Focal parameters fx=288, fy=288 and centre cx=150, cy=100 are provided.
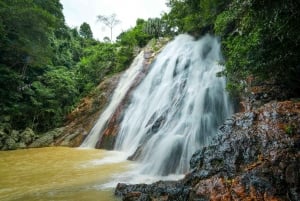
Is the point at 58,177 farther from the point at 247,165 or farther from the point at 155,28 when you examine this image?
the point at 155,28

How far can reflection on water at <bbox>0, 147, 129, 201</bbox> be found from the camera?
5.75 m

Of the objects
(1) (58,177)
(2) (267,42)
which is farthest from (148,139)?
(2) (267,42)

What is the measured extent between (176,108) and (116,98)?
A: 682 cm

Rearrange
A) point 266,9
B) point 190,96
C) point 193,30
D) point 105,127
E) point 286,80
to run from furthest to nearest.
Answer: point 193,30, point 105,127, point 190,96, point 286,80, point 266,9

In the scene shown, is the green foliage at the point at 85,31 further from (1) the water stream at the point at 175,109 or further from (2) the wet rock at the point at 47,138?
(2) the wet rock at the point at 47,138

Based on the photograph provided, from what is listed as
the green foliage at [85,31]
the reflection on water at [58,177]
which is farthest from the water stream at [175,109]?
the green foliage at [85,31]

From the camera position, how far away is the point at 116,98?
1772 cm

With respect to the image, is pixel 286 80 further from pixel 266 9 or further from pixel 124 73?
pixel 124 73

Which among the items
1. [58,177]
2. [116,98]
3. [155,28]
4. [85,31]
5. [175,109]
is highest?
→ [85,31]

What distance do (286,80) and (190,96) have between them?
5.23m

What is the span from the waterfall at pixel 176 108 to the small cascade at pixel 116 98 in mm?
1239

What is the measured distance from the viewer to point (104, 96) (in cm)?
1873

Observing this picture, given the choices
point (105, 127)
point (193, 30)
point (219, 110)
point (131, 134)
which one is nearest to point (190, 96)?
point (219, 110)

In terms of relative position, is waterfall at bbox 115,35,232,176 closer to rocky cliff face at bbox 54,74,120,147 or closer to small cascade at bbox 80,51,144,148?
small cascade at bbox 80,51,144,148
